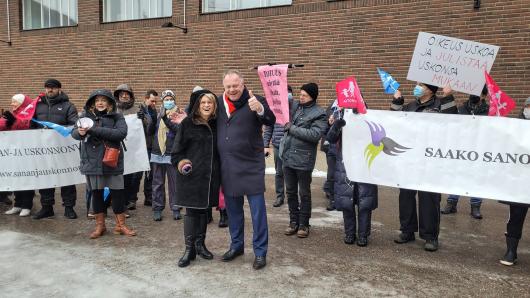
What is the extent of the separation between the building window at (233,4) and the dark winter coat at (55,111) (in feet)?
18.4

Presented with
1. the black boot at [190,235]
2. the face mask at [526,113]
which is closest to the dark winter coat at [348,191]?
the black boot at [190,235]

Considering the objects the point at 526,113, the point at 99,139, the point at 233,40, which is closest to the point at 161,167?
the point at 99,139

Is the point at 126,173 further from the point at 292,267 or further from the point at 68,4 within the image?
the point at 68,4

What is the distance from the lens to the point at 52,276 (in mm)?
3871

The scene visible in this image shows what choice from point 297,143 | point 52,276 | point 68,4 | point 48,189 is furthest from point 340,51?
point 68,4

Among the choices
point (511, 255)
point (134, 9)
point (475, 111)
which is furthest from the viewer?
point (134, 9)

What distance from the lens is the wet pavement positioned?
3.64 metres

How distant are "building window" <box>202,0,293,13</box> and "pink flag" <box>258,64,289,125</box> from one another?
5.65 metres

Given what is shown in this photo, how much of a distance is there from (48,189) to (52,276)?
237 centimetres

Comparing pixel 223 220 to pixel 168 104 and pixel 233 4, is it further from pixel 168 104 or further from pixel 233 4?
pixel 233 4

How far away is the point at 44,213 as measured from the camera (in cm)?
588

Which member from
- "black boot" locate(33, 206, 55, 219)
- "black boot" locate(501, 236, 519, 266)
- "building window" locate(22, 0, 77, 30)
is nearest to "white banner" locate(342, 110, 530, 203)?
"black boot" locate(501, 236, 519, 266)

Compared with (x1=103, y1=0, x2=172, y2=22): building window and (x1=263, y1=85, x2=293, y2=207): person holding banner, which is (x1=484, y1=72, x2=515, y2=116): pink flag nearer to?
(x1=263, y1=85, x2=293, y2=207): person holding banner

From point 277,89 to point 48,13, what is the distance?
1135 centimetres
